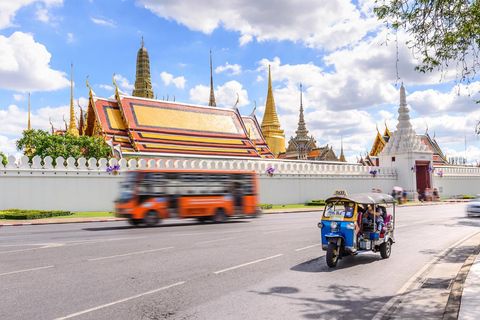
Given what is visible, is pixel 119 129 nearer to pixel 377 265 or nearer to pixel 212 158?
pixel 212 158

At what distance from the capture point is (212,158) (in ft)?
131

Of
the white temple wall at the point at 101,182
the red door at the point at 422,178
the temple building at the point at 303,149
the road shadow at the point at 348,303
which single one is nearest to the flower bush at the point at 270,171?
the white temple wall at the point at 101,182

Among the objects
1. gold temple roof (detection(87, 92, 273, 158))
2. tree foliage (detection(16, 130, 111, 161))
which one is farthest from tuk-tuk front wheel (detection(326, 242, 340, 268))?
gold temple roof (detection(87, 92, 273, 158))

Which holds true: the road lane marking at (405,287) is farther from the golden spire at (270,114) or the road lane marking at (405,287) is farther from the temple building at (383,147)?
the golden spire at (270,114)

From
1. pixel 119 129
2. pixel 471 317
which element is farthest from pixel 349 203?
pixel 119 129

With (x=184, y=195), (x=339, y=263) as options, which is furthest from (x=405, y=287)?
(x=184, y=195)

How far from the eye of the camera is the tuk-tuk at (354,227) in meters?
9.48

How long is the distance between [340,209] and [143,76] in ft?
261

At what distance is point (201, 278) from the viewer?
26.6ft

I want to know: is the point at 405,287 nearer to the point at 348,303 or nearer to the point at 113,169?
the point at 348,303

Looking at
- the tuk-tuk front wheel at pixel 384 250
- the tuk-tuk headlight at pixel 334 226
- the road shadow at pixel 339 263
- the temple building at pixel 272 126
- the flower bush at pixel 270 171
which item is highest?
the temple building at pixel 272 126

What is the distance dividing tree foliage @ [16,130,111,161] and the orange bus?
14418 mm

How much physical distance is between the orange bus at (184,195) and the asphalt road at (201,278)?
16.4 ft

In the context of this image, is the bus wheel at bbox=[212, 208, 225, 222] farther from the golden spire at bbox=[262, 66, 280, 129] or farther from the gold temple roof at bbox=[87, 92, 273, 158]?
the golden spire at bbox=[262, 66, 280, 129]
